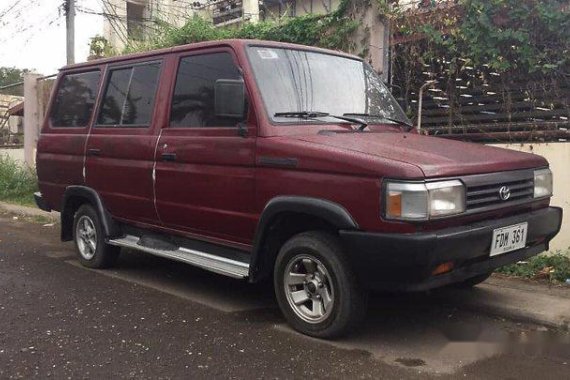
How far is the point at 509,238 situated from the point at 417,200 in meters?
0.88

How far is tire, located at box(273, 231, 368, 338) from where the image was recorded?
371 centimetres

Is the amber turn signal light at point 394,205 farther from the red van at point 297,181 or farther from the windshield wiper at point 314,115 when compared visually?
the windshield wiper at point 314,115

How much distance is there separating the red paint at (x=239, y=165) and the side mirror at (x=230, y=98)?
0.29ft

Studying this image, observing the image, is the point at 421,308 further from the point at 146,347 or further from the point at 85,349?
the point at 85,349

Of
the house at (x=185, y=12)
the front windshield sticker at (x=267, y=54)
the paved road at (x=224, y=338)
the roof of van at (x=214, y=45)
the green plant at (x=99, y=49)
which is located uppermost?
the house at (x=185, y=12)

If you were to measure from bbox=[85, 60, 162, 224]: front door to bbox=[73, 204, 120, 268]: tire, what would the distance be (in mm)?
333

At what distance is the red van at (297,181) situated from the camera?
137 inches

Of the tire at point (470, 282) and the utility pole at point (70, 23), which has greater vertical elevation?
the utility pole at point (70, 23)

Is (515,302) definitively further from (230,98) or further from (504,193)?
(230,98)

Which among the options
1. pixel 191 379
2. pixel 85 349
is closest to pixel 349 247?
pixel 191 379

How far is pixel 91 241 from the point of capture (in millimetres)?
6055

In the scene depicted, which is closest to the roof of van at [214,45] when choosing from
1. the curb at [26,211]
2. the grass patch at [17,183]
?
the curb at [26,211]

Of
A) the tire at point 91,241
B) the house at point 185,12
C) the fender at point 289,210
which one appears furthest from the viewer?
the house at point 185,12

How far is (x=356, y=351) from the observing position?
379 centimetres
